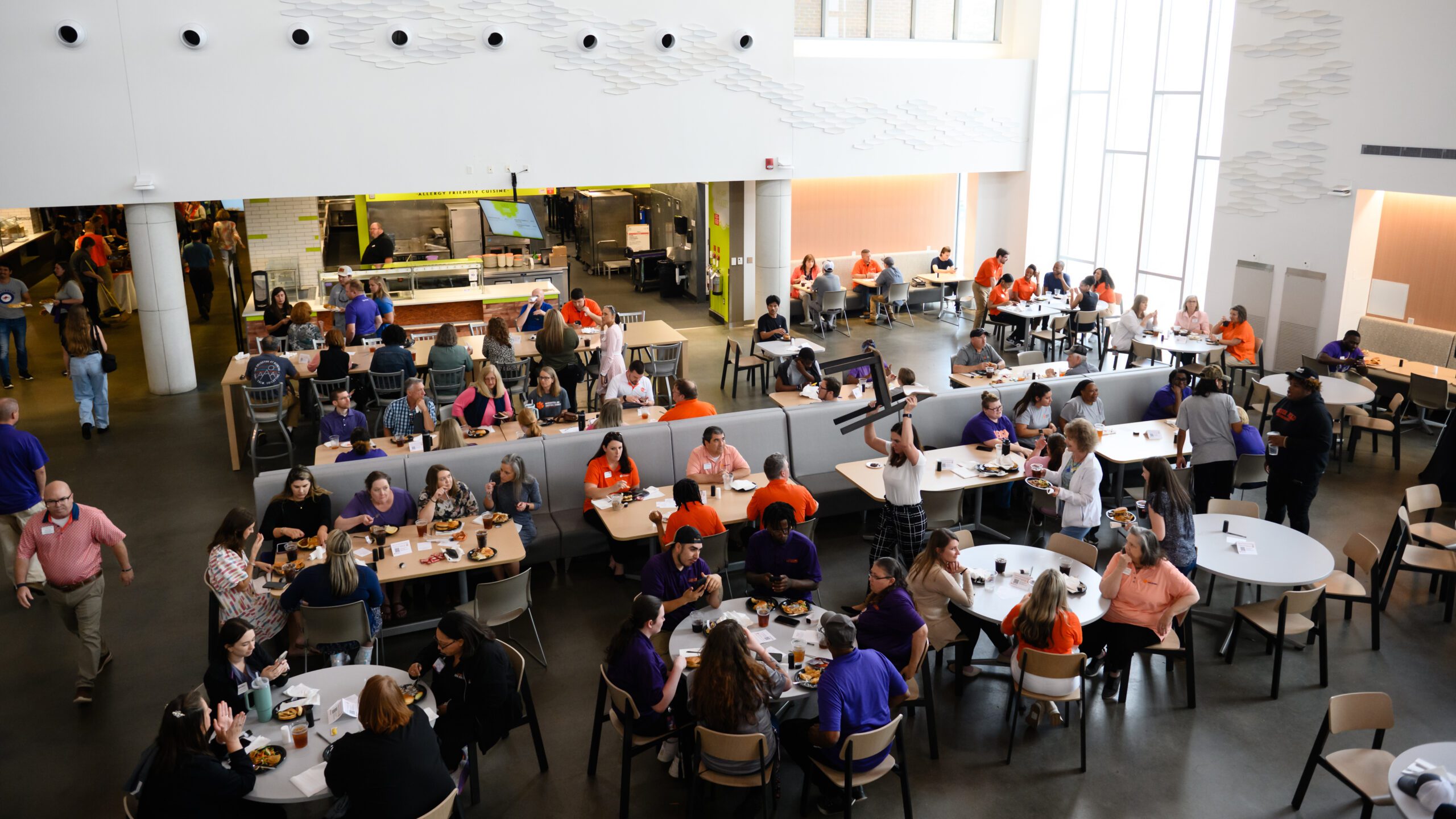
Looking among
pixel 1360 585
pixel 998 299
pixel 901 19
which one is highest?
pixel 901 19

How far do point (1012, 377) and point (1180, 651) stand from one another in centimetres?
516

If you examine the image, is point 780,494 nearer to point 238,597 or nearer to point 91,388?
point 238,597

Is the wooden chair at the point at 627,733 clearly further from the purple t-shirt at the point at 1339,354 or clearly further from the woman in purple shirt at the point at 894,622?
the purple t-shirt at the point at 1339,354

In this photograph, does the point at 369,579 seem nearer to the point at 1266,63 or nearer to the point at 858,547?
the point at 858,547

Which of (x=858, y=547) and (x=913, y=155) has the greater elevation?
(x=913, y=155)

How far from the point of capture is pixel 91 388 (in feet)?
37.4

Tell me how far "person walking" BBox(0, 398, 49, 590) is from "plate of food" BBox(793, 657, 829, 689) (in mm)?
5988

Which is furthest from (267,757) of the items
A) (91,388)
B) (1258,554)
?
(91,388)

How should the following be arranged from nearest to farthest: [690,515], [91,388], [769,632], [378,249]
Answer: [769,632], [690,515], [91,388], [378,249]

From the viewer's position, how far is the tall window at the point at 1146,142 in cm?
1477

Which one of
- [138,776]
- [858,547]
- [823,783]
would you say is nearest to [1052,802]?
[823,783]

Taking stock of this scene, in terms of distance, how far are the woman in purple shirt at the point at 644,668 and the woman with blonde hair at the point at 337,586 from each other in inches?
68.5

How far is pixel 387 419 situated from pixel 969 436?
5.43 m

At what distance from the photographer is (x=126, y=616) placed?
299 inches
